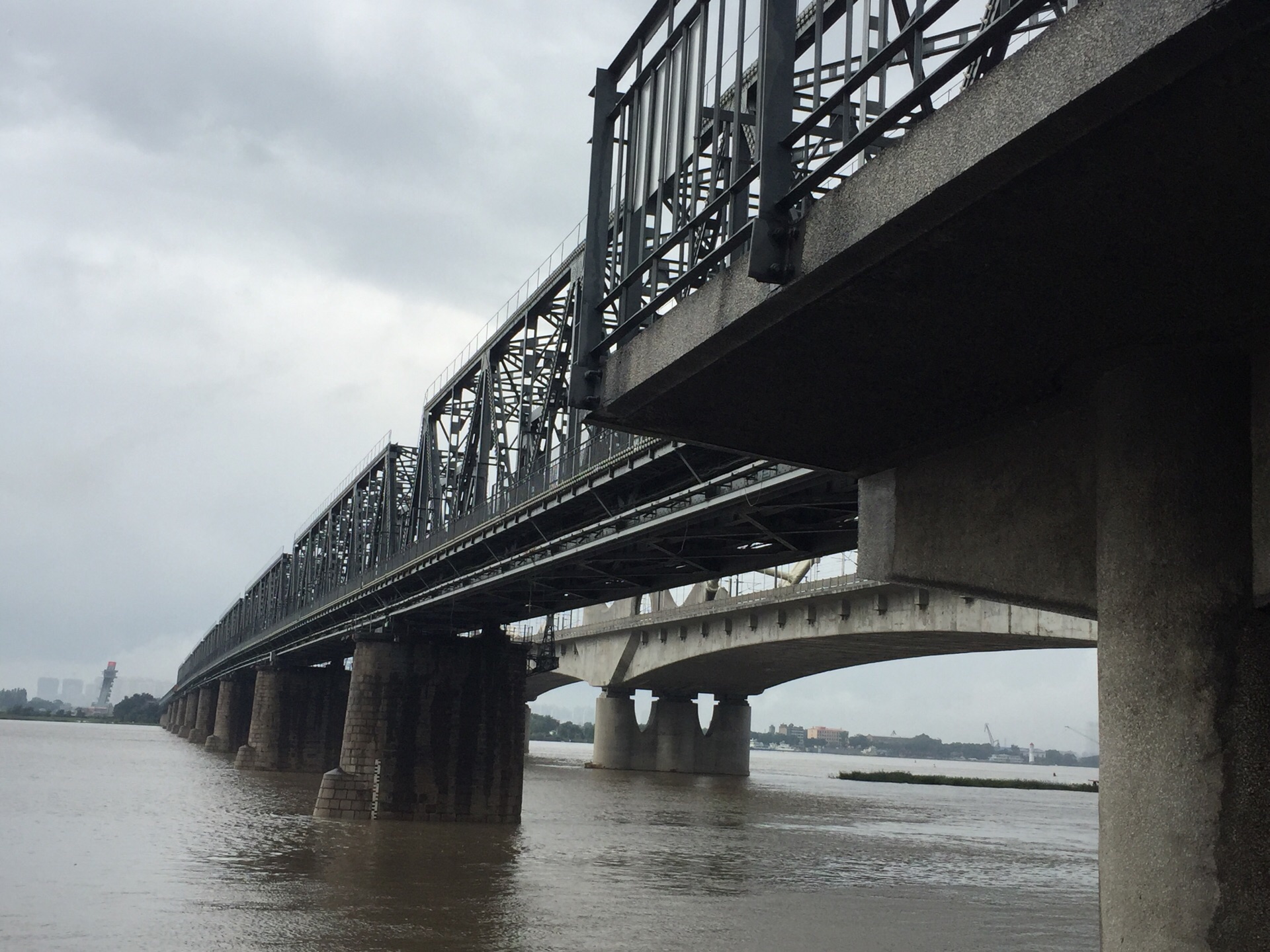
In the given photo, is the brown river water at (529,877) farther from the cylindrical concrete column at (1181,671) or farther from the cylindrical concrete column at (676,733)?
the cylindrical concrete column at (676,733)

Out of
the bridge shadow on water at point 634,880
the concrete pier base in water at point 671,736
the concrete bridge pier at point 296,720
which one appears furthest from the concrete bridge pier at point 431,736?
the concrete pier base in water at point 671,736

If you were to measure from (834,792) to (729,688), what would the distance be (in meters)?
11.7

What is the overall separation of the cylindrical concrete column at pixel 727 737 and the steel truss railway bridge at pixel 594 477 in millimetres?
27178

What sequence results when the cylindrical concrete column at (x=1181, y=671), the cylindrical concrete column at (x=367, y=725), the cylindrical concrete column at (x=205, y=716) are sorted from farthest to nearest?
the cylindrical concrete column at (x=205, y=716) → the cylindrical concrete column at (x=367, y=725) → the cylindrical concrete column at (x=1181, y=671)

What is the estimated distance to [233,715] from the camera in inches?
4023

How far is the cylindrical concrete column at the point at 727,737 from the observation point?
89.9m

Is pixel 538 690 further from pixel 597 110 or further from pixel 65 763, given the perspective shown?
pixel 597 110

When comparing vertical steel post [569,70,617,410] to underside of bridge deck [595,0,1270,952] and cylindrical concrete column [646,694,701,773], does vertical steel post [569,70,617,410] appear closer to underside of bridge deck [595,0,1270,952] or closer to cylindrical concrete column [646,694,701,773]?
underside of bridge deck [595,0,1270,952]

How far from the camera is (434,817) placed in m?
41.8

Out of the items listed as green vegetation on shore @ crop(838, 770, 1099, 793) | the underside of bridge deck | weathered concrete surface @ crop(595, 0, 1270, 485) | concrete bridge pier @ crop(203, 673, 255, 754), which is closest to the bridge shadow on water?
weathered concrete surface @ crop(595, 0, 1270, 485)

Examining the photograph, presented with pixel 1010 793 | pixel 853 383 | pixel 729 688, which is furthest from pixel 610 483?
pixel 1010 793

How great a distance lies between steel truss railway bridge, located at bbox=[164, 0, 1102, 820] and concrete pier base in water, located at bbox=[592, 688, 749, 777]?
21.9 m

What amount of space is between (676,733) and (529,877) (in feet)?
205

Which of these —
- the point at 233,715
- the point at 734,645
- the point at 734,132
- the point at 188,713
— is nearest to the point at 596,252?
the point at 734,132
